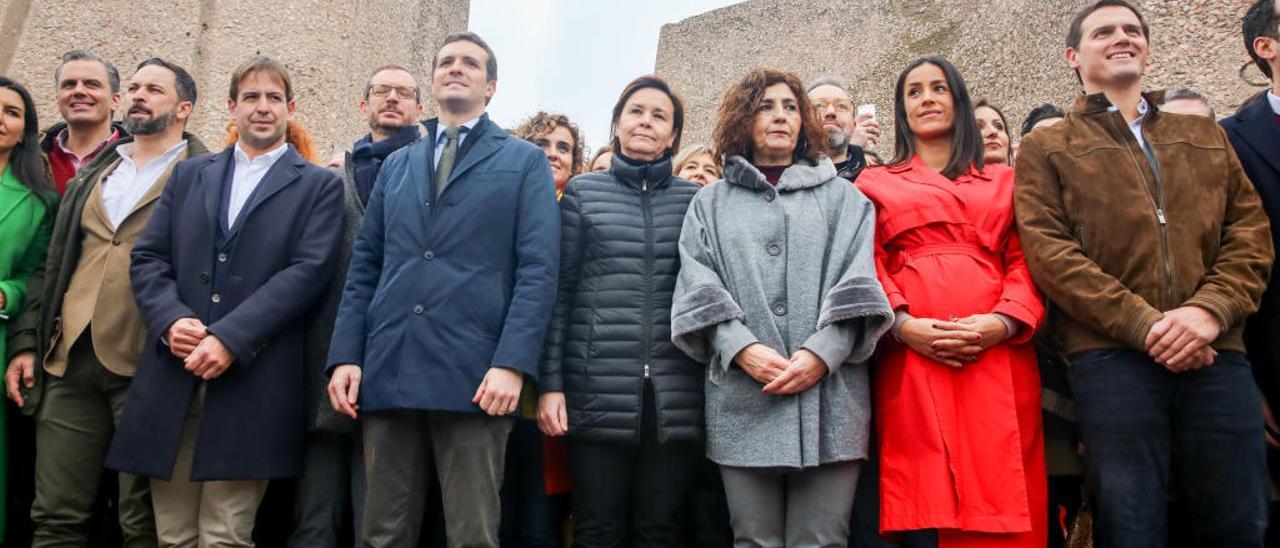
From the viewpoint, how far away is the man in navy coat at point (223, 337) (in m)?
2.97

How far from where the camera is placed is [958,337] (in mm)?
2666

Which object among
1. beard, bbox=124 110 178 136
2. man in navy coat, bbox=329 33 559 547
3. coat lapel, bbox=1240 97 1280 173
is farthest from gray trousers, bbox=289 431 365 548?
coat lapel, bbox=1240 97 1280 173

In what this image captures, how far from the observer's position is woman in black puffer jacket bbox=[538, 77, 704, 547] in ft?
9.50

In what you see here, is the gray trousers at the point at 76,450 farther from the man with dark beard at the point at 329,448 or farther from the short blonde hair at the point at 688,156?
the short blonde hair at the point at 688,156

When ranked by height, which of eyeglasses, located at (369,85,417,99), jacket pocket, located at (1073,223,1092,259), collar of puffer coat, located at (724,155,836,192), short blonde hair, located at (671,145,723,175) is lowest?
jacket pocket, located at (1073,223,1092,259)

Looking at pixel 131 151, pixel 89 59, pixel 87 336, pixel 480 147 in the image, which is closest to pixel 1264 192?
pixel 480 147

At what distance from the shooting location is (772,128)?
321cm

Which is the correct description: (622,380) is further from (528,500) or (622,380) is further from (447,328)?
(528,500)

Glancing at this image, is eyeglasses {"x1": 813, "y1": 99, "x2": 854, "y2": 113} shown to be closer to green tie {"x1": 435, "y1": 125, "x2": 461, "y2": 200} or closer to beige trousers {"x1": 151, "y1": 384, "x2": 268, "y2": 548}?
green tie {"x1": 435, "y1": 125, "x2": 461, "y2": 200}

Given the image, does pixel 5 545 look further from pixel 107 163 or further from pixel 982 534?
pixel 982 534

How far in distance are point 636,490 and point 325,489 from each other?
45.5 inches

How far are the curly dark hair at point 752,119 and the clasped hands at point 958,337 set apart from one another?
84 centimetres

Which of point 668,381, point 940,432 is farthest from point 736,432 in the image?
point 940,432

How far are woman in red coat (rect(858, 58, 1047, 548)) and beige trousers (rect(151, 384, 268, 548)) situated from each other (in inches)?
82.8
